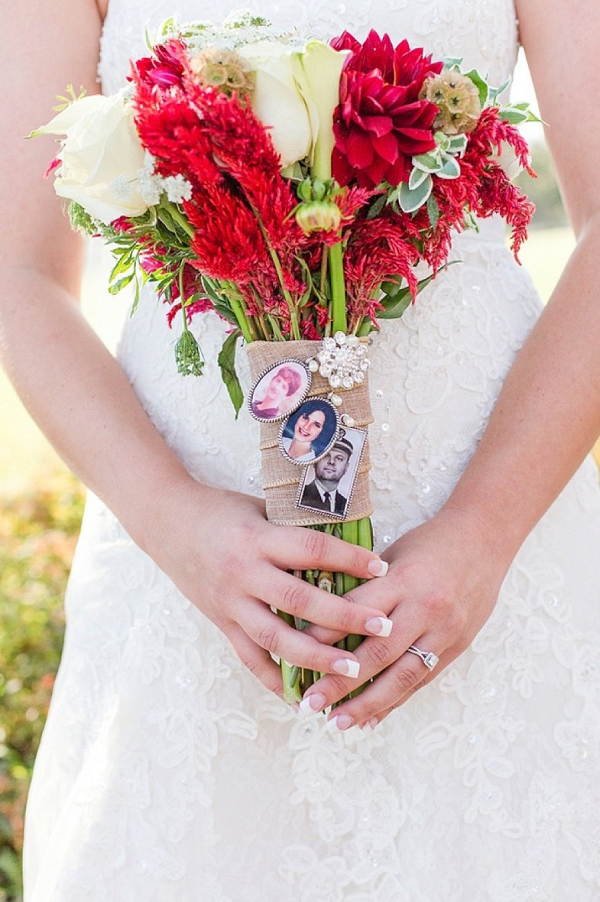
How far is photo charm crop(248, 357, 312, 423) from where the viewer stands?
130 centimetres

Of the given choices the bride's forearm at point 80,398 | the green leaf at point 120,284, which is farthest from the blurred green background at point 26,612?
the green leaf at point 120,284

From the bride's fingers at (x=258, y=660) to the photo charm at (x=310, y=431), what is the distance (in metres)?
0.32

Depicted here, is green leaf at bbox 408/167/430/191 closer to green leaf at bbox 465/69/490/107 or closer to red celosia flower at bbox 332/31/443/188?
red celosia flower at bbox 332/31/443/188

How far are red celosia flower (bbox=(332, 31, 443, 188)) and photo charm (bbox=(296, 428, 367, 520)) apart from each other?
38cm

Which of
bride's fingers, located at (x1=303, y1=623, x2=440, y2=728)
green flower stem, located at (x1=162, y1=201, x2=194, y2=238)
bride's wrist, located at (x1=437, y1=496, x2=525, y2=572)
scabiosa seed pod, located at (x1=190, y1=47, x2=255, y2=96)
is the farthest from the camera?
bride's wrist, located at (x1=437, y1=496, x2=525, y2=572)

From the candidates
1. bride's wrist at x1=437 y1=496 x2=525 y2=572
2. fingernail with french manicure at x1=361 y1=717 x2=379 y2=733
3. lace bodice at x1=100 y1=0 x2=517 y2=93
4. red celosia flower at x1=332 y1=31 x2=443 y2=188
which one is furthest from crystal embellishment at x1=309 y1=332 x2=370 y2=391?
lace bodice at x1=100 y1=0 x2=517 y2=93

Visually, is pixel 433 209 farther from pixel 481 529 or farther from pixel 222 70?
pixel 481 529

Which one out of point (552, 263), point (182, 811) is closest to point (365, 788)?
point (182, 811)

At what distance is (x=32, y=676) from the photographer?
363 centimetres

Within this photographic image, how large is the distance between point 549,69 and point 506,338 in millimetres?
537

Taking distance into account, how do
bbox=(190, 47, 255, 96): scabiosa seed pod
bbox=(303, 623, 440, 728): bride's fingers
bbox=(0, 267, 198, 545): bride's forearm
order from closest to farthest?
bbox=(190, 47, 255, 96): scabiosa seed pod → bbox=(303, 623, 440, 728): bride's fingers → bbox=(0, 267, 198, 545): bride's forearm

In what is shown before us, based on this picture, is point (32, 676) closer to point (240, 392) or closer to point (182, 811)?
point (182, 811)

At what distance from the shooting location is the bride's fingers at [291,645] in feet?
4.33

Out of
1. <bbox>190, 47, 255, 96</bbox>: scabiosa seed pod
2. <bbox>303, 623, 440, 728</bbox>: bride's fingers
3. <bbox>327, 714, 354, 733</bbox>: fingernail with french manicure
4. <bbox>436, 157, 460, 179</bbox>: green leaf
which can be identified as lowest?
<bbox>327, 714, 354, 733</bbox>: fingernail with french manicure
